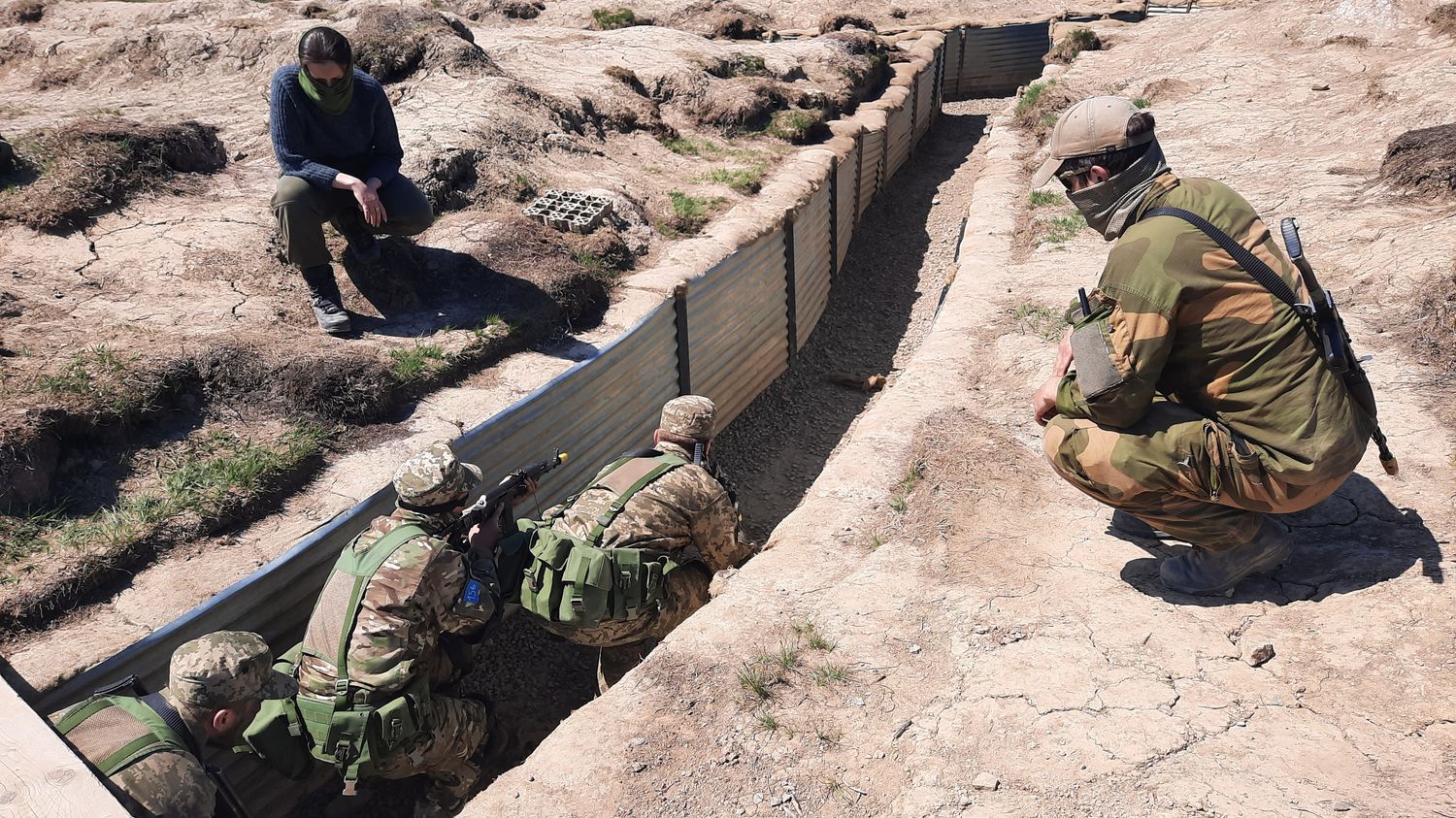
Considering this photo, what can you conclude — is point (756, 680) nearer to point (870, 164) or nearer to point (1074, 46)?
point (870, 164)

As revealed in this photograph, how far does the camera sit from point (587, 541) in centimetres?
427

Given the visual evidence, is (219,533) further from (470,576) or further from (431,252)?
(431,252)

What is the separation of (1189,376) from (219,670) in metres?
3.46

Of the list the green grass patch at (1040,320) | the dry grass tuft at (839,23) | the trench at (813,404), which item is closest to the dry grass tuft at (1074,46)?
the trench at (813,404)

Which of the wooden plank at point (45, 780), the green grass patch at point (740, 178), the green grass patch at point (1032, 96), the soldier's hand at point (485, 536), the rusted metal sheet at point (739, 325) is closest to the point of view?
the wooden plank at point (45, 780)

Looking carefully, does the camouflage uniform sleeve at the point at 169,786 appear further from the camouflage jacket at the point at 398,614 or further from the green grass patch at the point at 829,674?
the green grass patch at the point at 829,674

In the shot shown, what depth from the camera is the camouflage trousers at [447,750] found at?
3.79m

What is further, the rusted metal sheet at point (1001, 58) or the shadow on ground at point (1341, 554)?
the rusted metal sheet at point (1001, 58)

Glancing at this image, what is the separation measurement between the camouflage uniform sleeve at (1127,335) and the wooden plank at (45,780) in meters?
3.06

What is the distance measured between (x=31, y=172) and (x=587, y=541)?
4.91m

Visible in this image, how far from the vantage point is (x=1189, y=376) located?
3.16m

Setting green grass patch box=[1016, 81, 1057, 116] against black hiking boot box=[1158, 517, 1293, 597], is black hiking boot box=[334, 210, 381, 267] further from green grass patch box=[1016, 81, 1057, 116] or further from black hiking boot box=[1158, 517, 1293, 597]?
green grass patch box=[1016, 81, 1057, 116]

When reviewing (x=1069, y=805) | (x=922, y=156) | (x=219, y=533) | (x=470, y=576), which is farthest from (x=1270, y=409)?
(x=922, y=156)

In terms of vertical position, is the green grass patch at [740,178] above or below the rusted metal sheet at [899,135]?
above
